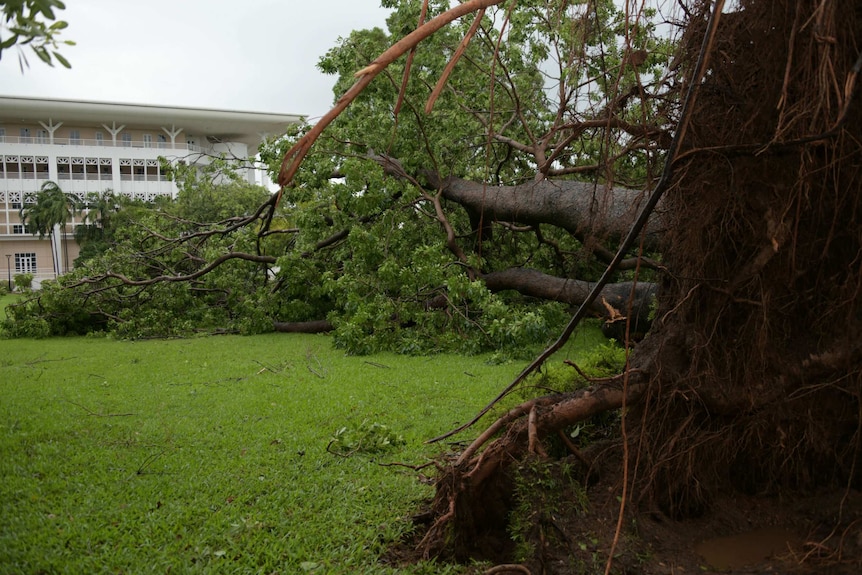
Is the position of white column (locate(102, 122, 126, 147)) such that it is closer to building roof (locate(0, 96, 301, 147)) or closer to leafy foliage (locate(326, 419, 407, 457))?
building roof (locate(0, 96, 301, 147))

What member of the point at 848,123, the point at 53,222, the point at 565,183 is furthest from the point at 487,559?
the point at 53,222

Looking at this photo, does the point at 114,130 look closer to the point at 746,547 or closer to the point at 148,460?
the point at 148,460

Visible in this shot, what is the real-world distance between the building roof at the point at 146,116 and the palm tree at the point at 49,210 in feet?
14.2

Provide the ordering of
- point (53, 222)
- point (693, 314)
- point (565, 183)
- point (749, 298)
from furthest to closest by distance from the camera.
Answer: point (53, 222) → point (565, 183) → point (693, 314) → point (749, 298)

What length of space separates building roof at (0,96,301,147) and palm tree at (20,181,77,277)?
4.32 metres

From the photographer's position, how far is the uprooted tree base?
9.72ft

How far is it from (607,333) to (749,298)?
18.9ft

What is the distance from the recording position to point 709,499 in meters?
3.34

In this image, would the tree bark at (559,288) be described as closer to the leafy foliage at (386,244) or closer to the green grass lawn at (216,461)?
the leafy foliage at (386,244)

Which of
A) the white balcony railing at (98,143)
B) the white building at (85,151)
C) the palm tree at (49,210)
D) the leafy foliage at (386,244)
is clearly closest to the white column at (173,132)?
the white building at (85,151)

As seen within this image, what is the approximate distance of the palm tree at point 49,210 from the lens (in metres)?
41.8

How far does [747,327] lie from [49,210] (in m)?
45.7

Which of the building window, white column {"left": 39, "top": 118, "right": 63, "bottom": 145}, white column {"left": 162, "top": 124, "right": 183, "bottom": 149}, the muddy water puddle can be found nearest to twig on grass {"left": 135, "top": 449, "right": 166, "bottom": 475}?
the muddy water puddle

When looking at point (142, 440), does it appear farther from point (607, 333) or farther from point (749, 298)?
point (607, 333)
